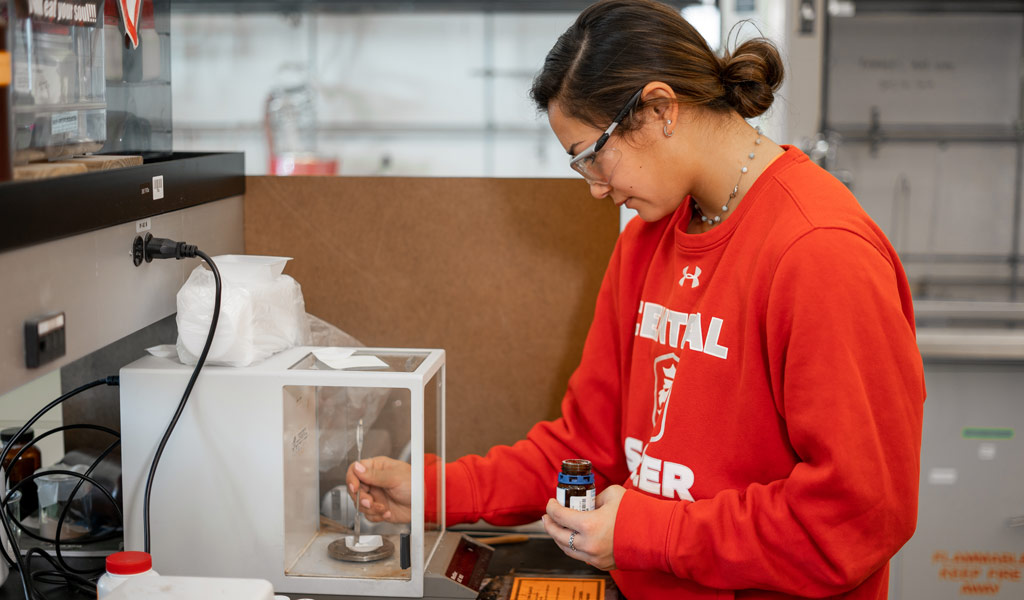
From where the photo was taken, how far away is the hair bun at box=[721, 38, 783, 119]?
3.39ft

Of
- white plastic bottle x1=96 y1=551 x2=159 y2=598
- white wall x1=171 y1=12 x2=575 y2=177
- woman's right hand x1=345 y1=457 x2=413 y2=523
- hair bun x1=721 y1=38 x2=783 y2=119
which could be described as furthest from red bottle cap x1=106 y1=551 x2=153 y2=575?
white wall x1=171 y1=12 x2=575 y2=177

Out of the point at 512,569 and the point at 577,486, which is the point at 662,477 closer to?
the point at 577,486

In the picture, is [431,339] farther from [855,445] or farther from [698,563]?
[855,445]

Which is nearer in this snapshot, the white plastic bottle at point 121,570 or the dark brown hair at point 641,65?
the white plastic bottle at point 121,570

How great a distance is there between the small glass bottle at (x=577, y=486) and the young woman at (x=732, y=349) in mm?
18

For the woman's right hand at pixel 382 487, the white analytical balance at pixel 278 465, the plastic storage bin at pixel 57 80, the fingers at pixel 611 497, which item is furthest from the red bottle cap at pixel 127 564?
the fingers at pixel 611 497

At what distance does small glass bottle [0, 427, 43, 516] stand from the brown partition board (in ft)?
1.43

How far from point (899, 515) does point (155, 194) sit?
91cm

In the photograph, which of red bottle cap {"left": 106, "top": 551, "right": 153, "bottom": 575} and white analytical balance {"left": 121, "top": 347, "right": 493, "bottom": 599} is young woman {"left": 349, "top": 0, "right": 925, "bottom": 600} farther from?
red bottle cap {"left": 106, "top": 551, "right": 153, "bottom": 575}

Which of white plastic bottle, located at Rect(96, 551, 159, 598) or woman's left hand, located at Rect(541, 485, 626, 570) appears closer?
white plastic bottle, located at Rect(96, 551, 159, 598)

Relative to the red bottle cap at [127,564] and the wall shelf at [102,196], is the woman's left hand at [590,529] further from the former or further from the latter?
the wall shelf at [102,196]

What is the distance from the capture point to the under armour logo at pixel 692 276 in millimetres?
1054

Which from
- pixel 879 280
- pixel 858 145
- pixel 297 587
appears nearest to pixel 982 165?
pixel 858 145

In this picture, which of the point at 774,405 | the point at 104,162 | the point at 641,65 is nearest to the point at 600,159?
the point at 641,65
